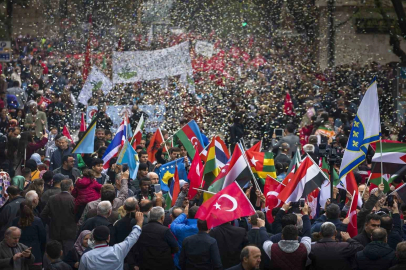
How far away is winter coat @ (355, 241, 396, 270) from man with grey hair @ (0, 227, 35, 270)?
A: 3.59 m

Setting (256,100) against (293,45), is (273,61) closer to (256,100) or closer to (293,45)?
(293,45)

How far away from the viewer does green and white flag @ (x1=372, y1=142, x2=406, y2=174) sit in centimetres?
1245

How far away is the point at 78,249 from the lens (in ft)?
33.6

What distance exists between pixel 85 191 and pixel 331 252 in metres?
4.16

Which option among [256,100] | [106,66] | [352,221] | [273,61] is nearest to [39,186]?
[352,221]

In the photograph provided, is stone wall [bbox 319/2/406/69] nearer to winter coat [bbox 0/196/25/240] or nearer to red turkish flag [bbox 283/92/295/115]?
red turkish flag [bbox 283/92/295/115]

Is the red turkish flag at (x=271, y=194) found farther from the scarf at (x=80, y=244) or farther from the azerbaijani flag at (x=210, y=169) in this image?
the scarf at (x=80, y=244)

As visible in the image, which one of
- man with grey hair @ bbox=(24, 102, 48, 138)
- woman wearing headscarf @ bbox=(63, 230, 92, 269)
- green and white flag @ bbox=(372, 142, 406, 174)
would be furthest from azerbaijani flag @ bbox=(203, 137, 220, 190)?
man with grey hair @ bbox=(24, 102, 48, 138)

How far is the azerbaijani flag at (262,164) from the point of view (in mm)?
13750

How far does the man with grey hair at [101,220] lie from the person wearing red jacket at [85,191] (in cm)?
143

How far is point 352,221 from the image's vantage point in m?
10.7

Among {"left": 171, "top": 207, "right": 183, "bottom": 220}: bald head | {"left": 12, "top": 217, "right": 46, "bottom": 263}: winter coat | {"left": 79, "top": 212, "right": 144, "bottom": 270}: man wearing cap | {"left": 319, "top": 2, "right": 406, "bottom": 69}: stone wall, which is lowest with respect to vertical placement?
{"left": 12, "top": 217, "right": 46, "bottom": 263}: winter coat

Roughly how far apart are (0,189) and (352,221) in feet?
18.3

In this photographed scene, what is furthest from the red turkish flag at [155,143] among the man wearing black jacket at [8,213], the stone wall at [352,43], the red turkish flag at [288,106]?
the stone wall at [352,43]
